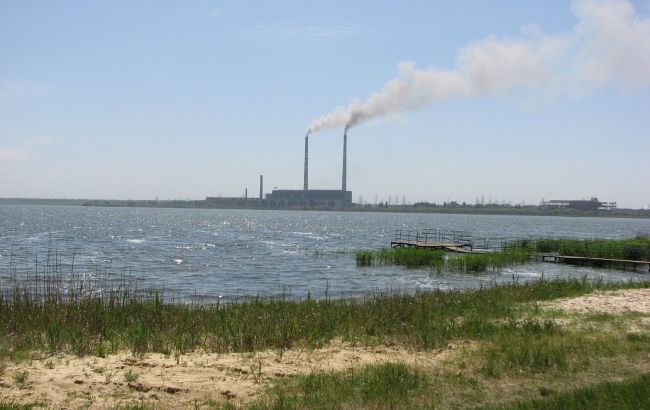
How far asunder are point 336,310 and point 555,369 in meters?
7.45

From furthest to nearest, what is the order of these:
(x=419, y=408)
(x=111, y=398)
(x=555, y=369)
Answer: (x=555, y=369) → (x=111, y=398) → (x=419, y=408)

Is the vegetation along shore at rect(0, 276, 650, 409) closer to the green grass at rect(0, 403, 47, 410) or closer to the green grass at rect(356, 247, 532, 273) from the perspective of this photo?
the green grass at rect(0, 403, 47, 410)

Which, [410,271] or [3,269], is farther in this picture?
[410,271]

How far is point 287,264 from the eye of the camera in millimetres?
45656

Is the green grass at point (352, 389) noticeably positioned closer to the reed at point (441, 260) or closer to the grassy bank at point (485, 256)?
the reed at point (441, 260)

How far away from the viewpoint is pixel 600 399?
342 inches

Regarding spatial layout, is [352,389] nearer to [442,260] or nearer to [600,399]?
[600,399]

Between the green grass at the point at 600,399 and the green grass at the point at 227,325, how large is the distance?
15.6 feet

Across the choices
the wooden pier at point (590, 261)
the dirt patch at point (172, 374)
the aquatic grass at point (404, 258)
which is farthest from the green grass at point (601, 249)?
the dirt patch at point (172, 374)

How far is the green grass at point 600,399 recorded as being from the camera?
8398mm

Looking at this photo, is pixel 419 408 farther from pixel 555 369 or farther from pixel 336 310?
pixel 336 310

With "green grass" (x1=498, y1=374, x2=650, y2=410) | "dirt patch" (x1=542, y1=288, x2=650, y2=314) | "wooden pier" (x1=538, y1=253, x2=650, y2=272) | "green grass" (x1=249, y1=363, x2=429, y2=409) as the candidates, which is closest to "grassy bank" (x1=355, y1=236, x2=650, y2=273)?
"wooden pier" (x1=538, y1=253, x2=650, y2=272)

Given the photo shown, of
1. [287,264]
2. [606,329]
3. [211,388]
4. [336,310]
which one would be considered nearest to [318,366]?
[211,388]

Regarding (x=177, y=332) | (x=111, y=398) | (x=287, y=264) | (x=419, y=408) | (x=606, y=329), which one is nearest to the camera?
(x=419, y=408)
